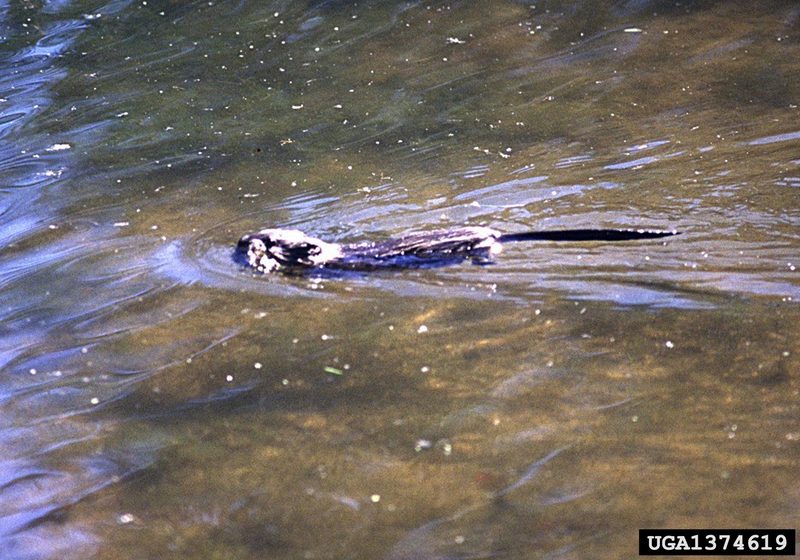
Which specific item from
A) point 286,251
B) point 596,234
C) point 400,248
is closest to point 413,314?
point 400,248

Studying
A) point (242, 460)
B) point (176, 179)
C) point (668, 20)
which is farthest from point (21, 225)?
point (668, 20)

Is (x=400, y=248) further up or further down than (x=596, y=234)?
further up

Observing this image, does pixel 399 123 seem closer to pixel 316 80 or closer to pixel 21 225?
pixel 316 80

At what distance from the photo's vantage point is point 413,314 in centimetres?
531

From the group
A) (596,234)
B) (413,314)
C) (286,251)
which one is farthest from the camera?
(286,251)

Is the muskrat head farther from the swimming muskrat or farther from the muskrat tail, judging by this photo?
the muskrat tail

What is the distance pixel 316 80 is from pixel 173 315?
4.78 meters

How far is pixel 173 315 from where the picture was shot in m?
5.61

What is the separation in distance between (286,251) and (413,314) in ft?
3.15

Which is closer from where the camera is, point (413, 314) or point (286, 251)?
point (413, 314)

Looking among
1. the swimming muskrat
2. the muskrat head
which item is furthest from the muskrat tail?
the muskrat head

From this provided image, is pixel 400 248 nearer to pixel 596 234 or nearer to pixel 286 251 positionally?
→ pixel 286 251

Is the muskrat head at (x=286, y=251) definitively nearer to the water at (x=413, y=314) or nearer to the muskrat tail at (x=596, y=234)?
the water at (x=413, y=314)

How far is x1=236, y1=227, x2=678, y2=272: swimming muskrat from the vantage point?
5.75 metres
